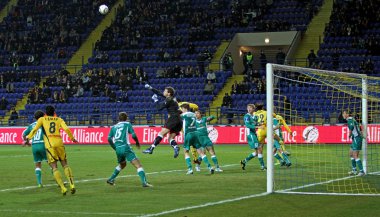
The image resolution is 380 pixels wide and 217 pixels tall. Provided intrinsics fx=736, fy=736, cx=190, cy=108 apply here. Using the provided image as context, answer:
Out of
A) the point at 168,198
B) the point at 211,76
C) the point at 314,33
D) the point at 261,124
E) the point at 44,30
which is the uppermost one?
the point at 44,30

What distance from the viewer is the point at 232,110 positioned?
42344 mm

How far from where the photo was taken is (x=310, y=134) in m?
36.5

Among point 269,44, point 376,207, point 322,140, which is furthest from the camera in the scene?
point 269,44

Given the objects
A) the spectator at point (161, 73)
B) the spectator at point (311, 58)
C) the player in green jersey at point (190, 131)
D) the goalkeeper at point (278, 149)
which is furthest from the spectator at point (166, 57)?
the player in green jersey at point (190, 131)

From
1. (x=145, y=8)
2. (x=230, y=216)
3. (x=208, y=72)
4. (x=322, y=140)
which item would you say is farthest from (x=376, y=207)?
(x=145, y=8)

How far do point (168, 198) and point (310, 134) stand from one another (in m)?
22.4

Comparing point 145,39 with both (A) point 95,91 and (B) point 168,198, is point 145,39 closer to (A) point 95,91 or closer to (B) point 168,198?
(A) point 95,91

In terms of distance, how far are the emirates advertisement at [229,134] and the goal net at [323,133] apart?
0.05m

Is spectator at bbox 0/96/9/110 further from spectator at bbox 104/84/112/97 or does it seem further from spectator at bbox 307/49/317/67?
spectator at bbox 307/49/317/67

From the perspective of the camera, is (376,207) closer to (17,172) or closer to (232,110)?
(17,172)

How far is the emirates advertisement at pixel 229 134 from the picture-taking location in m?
Answer: 35.4

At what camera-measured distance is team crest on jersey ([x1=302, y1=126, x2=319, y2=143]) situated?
3583 cm

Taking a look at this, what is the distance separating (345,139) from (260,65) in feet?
45.1

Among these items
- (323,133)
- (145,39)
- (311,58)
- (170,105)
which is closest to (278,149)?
(170,105)
